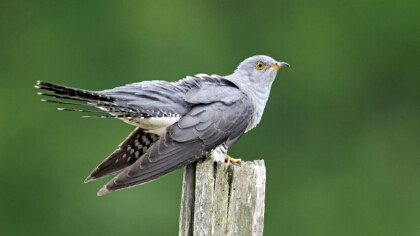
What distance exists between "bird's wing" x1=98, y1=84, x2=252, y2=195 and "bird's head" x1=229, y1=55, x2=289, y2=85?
0.39 m

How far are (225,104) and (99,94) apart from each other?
726 mm

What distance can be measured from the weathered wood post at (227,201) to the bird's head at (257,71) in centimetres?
109

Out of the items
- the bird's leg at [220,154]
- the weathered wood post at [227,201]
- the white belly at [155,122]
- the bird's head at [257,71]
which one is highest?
the bird's head at [257,71]

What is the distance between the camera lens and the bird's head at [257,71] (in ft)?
10.4

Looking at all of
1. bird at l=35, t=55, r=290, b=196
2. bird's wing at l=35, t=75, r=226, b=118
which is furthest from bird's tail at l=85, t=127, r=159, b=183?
bird's wing at l=35, t=75, r=226, b=118

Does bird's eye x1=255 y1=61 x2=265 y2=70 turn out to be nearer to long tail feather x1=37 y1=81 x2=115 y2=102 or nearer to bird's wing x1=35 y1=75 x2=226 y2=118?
bird's wing x1=35 y1=75 x2=226 y2=118

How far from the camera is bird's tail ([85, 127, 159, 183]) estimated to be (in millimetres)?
2695

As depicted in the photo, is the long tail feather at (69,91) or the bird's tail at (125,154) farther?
the bird's tail at (125,154)

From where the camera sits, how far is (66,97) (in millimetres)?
2289

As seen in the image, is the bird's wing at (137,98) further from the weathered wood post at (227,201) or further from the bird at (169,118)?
the weathered wood post at (227,201)

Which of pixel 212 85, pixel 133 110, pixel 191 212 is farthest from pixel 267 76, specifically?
pixel 191 212

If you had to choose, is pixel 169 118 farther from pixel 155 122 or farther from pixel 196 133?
pixel 196 133

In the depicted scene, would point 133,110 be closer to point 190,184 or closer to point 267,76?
point 190,184

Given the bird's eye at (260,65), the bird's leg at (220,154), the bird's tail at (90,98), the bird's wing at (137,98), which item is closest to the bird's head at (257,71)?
the bird's eye at (260,65)
